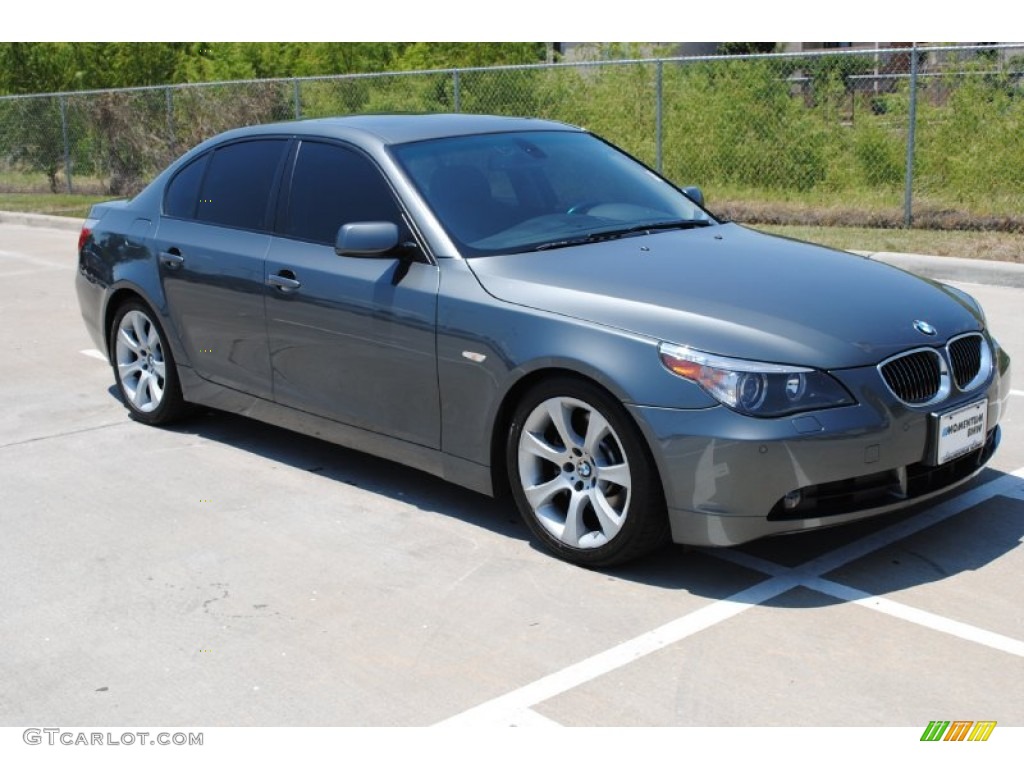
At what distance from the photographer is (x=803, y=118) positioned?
1562 centimetres

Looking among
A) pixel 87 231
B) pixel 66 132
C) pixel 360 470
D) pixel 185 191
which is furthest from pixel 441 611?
pixel 66 132

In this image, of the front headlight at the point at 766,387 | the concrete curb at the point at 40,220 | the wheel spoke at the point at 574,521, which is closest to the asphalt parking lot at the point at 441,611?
the wheel spoke at the point at 574,521

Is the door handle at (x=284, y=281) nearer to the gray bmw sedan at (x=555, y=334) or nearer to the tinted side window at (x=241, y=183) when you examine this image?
the gray bmw sedan at (x=555, y=334)

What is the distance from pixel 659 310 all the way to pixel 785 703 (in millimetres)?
1522

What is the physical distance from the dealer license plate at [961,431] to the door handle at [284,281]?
112 inches

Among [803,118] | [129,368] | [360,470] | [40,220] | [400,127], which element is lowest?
[40,220]

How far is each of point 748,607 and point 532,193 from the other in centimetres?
218

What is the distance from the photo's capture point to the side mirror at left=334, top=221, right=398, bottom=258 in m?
5.46

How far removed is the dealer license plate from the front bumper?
0.22ft

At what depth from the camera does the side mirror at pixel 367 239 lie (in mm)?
5465

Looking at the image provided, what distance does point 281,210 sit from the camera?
6.27 m

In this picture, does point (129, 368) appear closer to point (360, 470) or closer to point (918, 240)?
point (360, 470)
